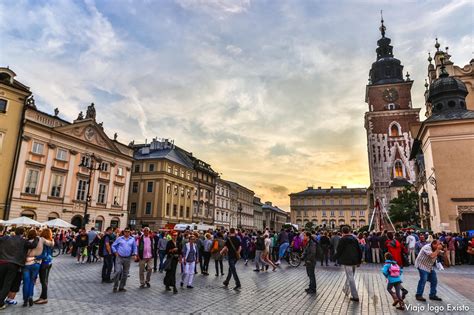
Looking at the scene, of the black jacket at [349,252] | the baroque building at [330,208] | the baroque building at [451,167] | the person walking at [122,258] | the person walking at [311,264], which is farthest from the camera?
the baroque building at [330,208]

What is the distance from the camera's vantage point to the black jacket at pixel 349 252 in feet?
28.0

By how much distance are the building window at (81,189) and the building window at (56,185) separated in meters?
2.41

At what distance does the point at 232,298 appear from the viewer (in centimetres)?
873

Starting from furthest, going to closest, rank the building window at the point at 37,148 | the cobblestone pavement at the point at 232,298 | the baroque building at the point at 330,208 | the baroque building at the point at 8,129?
1. the baroque building at the point at 330,208
2. the building window at the point at 37,148
3. the baroque building at the point at 8,129
4. the cobblestone pavement at the point at 232,298

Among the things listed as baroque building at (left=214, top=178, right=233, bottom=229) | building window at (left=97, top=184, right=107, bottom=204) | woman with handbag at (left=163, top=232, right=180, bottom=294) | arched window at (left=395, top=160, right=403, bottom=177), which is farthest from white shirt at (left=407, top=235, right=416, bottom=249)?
baroque building at (left=214, top=178, right=233, bottom=229)

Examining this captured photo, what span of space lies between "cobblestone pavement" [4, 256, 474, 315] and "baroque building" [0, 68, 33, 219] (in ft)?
74.1

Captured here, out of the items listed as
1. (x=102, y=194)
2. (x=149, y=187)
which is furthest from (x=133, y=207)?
(x=102, y=194)

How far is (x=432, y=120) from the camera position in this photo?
25078 mm

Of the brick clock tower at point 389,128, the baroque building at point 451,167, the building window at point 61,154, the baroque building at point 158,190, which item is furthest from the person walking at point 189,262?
the brick clock tower at point 389,128

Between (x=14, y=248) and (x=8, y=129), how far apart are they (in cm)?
2831

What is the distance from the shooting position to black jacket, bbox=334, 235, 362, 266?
853 cm

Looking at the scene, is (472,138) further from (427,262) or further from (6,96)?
(6,96)

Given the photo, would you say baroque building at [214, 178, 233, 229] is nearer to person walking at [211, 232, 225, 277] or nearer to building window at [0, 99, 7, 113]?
building window at [0, 99, 7, 113]

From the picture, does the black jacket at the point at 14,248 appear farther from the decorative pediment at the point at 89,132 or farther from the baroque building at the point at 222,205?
the baroque building at the point at 222,205
